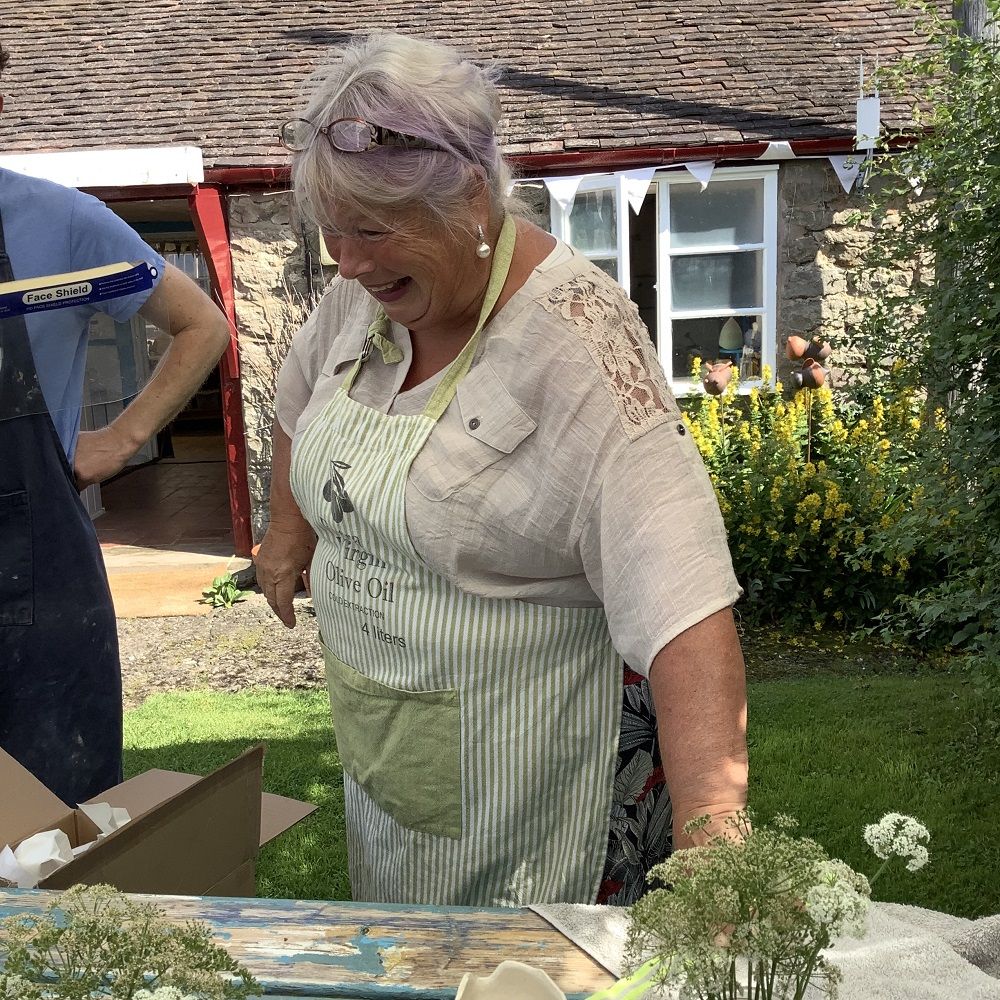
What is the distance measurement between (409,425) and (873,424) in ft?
18.2

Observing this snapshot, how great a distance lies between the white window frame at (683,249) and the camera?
757cm

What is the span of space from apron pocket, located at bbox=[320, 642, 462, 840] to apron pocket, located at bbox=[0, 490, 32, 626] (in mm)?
835

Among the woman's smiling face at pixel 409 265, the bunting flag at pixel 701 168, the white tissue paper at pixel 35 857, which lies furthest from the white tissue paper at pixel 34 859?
the bunting flag at pixel 701 168

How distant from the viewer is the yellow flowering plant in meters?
6.15

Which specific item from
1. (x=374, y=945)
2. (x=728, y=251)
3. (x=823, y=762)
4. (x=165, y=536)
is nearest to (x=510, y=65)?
(x=728, y=251)

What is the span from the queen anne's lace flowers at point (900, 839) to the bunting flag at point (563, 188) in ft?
23.1

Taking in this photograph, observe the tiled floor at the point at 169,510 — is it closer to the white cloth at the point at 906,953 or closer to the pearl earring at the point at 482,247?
the pearl earring at the point at 482,247

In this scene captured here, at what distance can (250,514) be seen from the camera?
8312 millimetres

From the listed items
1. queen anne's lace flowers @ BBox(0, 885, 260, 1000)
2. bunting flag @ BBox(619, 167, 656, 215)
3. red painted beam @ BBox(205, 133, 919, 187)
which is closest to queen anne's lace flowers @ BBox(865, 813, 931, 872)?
queen anne's lace flowers @ BBox(0, 885, 260, 1000)

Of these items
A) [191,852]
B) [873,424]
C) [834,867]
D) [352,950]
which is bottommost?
[873,424]

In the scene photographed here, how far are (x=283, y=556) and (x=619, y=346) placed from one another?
1039 mm

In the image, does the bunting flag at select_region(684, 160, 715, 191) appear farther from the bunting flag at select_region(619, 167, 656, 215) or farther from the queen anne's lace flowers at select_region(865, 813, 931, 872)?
the queen anne's lace flowers at select_region(865, 813, 931, 872)

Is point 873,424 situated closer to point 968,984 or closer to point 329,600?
point 329,600

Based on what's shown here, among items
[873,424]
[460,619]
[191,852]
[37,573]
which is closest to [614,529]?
[460,619]
